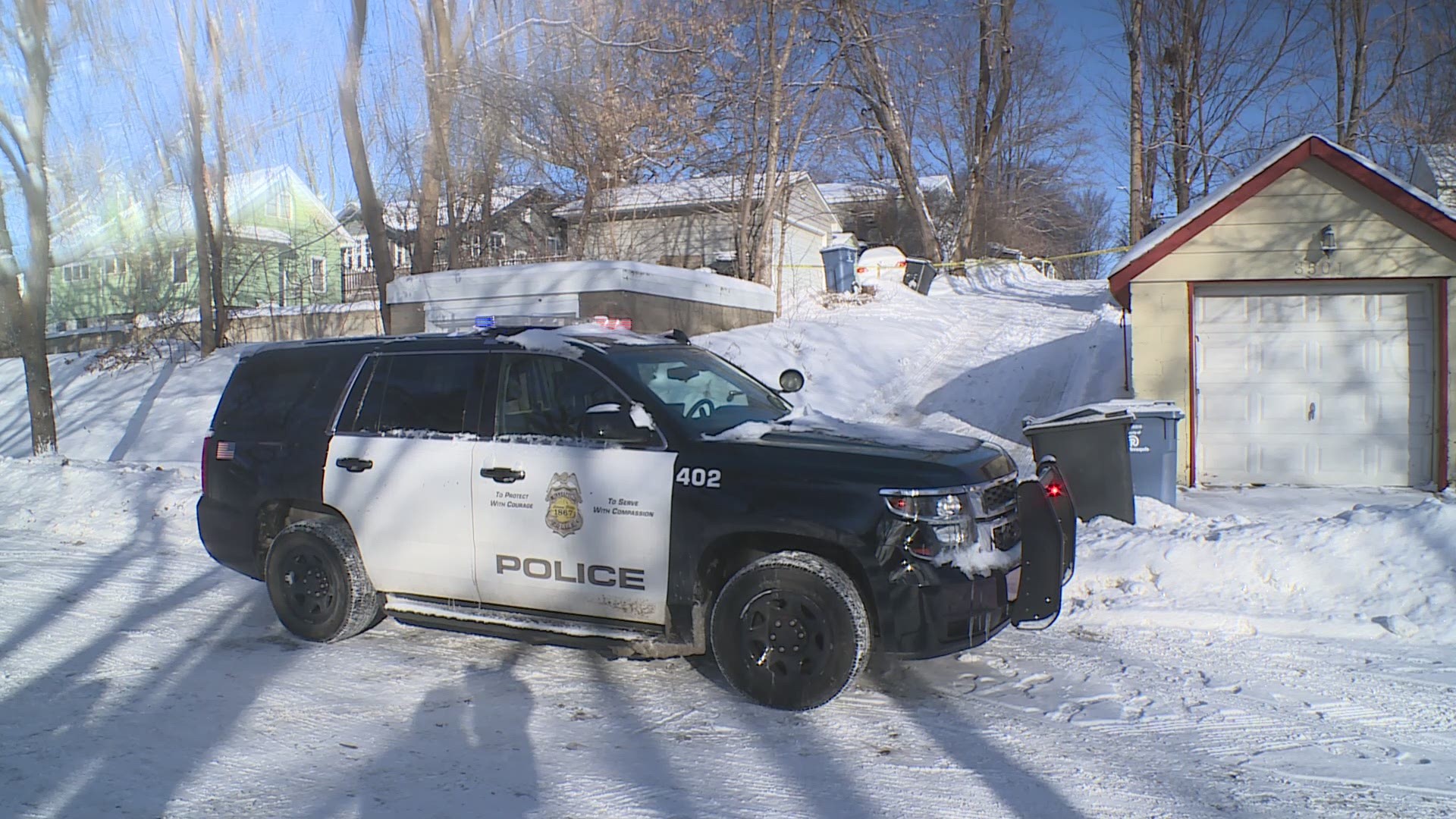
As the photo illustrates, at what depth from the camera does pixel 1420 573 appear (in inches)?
259

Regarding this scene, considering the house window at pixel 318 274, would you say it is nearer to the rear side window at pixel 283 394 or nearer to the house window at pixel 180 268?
the house window at pixel 180 268

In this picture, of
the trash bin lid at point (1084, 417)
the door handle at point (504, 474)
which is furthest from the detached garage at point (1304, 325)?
the door handle at point (504, 474)

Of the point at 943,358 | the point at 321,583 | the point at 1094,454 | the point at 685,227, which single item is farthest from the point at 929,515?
the point at 685,227

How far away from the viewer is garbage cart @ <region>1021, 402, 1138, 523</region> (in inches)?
341

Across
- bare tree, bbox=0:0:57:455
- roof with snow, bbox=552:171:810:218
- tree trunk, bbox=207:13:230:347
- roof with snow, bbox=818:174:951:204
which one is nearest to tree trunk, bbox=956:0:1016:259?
roof with snow, bbox=818:174:951:204

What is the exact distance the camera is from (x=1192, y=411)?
38.7 feet

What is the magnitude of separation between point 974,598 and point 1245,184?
8.71m

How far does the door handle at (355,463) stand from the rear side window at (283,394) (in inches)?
11.5

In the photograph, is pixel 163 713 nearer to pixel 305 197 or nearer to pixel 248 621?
pixel 248 621

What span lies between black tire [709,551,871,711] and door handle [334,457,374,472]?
2.28m

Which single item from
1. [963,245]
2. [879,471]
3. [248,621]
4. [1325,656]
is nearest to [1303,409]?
[1325,656]

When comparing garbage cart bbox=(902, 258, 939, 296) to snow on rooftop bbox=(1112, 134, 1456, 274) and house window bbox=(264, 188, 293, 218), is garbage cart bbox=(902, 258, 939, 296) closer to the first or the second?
house window bbox=(264, 188, 293, 218)

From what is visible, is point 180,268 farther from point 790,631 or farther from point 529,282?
point 790,631

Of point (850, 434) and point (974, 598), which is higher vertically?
point (850, 434)
